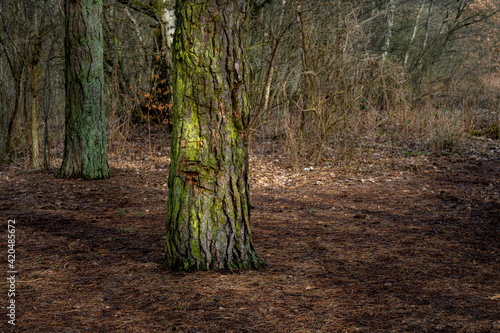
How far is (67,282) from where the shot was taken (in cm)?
298

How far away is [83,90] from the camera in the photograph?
6438mm

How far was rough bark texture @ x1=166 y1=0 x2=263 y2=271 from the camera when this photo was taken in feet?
9.59

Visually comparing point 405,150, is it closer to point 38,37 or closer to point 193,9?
point 193,9

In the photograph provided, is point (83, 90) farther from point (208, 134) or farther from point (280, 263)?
point (280, 263)

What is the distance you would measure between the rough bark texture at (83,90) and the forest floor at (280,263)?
391mm

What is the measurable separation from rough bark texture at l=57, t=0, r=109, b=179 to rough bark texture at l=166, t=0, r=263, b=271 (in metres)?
4.01

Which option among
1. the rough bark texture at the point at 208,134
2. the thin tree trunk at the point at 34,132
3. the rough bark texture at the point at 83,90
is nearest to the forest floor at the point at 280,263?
the rough bark texture at the point at 208,134

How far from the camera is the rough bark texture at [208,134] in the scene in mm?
2924

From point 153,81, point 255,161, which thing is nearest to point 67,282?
point 255,161

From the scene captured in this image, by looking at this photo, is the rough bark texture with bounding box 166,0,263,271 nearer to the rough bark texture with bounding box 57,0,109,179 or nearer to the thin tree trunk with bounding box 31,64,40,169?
the rough bark texture with bounding box 57,0,109,179

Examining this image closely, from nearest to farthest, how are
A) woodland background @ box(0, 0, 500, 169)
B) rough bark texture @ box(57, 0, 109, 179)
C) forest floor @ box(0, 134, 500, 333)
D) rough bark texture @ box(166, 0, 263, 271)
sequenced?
forest floor @ box(0, 134, 500, 333) → rough bark texture @ box(166, 0, 263, 271) → rough bark texture @ box(57, 0, 109, 179) → woodland background @ box(0, 0, 500, 169)

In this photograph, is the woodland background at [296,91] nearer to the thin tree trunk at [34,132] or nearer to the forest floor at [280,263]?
the thin tree trunk at [34,132]

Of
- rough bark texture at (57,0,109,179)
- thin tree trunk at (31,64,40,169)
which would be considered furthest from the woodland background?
rough bark texture at (57,0,109,179)

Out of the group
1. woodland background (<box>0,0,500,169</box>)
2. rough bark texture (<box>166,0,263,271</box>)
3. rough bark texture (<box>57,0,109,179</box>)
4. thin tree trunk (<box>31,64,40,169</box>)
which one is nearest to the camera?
rough bark texture (<box>166,0,263,271</box>)
